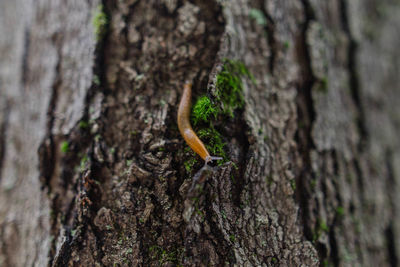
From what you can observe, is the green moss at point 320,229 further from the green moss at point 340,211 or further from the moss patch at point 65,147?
the moss patch at point 65,147

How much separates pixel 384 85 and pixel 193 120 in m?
3.15

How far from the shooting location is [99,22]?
2111 millimetres

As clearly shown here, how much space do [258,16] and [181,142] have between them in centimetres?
137

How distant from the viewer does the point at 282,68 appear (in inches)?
90.8

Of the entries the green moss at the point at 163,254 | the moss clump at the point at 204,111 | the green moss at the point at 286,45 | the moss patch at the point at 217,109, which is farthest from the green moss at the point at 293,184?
the green moss at the point at 286,45

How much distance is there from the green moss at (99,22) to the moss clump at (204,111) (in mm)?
1035

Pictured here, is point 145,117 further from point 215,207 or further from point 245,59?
point 245,59

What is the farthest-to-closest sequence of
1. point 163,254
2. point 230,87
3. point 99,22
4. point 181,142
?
point 99,22
point 230,87
point 181,142
point 163,254

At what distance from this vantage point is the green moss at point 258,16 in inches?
90.3

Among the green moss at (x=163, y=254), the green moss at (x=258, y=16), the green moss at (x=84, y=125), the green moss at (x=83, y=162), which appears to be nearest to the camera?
the green moss at (x=163, y=254)

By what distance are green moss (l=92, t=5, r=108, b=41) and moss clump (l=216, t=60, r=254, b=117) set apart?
3.36 feet

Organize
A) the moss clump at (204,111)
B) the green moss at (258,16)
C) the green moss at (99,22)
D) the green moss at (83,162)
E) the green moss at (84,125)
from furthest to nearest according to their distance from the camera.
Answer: the green moss at (258,16), the green moss at (99,22), the green moss at (84,125), the green moss at (83,162), the moss clump at (204,111)

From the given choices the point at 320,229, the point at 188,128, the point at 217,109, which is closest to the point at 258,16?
the point at 217,109

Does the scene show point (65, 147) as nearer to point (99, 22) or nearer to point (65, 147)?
point (65, 147)
